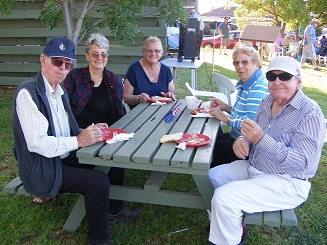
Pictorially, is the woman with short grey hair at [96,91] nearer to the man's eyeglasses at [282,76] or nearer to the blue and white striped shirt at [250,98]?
the blue and white striped shirt at [250,98]

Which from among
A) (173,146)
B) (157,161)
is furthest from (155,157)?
(173,146)

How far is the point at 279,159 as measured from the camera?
193 cm

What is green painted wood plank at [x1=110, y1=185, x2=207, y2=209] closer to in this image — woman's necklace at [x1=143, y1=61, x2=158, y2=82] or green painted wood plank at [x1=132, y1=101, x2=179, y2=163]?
green painted wood plank at [x1=132, y1=101, x2=179, y2=163]

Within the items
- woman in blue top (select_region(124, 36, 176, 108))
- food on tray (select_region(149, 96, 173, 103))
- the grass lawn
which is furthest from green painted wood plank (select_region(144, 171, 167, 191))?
woman in blue top (select_region(124, 36, 176, 108))

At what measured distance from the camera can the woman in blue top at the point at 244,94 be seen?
2645 mm

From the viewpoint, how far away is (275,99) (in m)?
2.21

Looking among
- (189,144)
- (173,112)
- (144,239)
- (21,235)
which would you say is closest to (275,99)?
(189,144)

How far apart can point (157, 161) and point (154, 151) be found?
0.14m

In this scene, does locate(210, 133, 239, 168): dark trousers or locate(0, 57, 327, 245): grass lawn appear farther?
locate(210, 133, 239, 168): dark trousers

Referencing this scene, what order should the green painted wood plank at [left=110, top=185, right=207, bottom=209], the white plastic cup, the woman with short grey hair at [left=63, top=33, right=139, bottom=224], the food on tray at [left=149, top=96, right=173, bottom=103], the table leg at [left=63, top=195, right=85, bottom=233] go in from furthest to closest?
the food on tray at [left=149, top=96, right=173, bottom=103] < the white plastic cup < the woman with short grey hair at [left=63, top=33, right=139, bottom=224] < the table leg at [left=63, top=195, right=85, bottom=233] < the green painted wood plank at [left=110, top=185, right=207, bottom=209]

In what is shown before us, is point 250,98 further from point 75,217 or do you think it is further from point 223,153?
point 75,217

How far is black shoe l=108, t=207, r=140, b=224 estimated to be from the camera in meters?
2.68

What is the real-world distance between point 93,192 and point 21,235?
0.81 metres

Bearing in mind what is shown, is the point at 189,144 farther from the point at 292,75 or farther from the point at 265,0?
the point at 265,0
